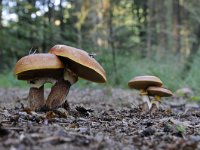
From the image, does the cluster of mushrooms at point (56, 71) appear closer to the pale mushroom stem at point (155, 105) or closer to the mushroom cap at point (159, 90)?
the mushroom cap at point (159, 90)

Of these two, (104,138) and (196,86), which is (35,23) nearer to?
(196,86)

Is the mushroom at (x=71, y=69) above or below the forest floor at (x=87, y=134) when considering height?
above

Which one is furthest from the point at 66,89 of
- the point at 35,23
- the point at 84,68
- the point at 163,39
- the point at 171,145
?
the point at 163,39

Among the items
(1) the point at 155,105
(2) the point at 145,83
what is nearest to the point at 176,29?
(1) the point at 155,105

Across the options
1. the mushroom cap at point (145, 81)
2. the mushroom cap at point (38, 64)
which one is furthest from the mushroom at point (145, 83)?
the mushroom cap at point (38, 64)

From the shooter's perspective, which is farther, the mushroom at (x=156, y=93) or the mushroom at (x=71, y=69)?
the mushroom at (x=156, y=93)
